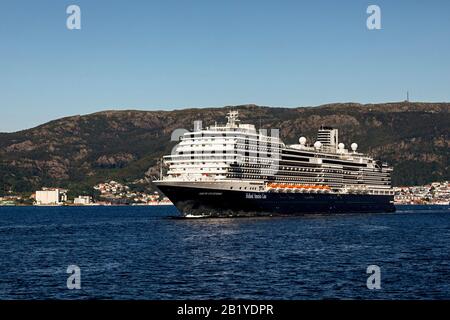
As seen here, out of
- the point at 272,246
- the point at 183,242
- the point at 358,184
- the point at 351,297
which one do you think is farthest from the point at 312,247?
the point at 358,184

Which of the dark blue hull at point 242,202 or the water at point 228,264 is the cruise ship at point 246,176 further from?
Result: the water at point 228,264

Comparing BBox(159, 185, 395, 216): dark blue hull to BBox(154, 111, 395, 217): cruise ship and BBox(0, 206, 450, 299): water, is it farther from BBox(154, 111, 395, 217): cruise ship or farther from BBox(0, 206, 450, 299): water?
BBox(0, 206, 450, 299): water

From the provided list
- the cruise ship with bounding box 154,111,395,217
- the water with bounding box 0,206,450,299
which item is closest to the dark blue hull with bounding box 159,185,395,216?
the cruise ship with bounding box 154,111,395,217

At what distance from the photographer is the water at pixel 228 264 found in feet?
171

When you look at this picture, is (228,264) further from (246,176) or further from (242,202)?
(246,176)

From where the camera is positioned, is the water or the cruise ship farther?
the cruise ship

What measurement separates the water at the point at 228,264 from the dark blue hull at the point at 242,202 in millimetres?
26442

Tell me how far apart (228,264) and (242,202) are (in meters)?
72.4

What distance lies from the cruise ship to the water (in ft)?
90.2

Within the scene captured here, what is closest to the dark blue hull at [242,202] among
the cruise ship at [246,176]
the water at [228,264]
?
the cruise ship at [246,176]

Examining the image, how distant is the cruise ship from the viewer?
5359 inches

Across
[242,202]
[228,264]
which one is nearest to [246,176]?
[242,202]

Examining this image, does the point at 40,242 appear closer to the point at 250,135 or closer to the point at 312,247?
the point at 312,247
